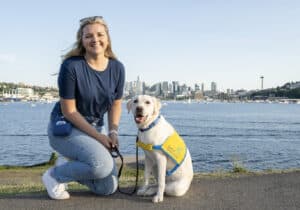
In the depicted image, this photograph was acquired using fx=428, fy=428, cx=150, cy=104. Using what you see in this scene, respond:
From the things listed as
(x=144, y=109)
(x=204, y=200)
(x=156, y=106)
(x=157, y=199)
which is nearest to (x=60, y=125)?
(x=144, y=109)

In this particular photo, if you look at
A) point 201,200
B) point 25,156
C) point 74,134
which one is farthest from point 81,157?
point 25,156

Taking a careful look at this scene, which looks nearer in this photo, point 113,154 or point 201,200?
point 201,200

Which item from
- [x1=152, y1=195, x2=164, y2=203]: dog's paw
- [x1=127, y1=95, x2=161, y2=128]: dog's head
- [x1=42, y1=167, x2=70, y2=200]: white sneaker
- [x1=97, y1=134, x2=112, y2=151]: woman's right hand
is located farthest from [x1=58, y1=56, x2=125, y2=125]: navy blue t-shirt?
[x1=152, y1=195, x2=164, y2=203]: dog's paw

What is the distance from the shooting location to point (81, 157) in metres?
5.27

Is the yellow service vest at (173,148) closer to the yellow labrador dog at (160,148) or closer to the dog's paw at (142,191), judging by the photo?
the yellow labrador dog at (160,148)

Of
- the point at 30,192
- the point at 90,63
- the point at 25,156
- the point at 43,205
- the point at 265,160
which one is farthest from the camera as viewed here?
the point at 25,156

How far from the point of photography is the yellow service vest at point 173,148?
16.7 ft

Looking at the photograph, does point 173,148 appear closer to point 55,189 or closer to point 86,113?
point 86,113

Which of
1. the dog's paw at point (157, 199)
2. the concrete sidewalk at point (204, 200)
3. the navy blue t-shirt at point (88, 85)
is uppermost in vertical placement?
the navy blue t-shirt at point (88, 85)

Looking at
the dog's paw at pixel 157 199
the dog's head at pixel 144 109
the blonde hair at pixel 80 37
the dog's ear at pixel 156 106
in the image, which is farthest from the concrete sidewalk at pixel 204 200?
the blonde hair at pixel 80 37

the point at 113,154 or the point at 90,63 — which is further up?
the point at 90,63

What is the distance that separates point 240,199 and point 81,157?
2.07 metres

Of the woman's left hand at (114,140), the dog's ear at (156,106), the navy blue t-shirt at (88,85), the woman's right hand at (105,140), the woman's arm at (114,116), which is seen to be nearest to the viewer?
the dog's ear at (156,106)

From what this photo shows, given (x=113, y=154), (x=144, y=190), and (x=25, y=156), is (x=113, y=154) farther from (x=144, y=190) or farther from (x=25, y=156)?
(x=25, y=156)
